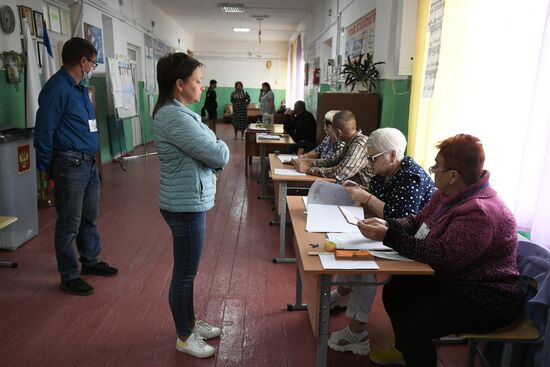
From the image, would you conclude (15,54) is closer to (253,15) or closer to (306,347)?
(306,347)

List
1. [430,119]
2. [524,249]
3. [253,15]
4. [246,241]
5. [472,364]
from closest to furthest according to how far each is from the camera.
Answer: [524,249] < [472,364] < [430,119] < [246,241] < [253,15]

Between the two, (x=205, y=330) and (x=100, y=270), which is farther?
(x=100, y=270)

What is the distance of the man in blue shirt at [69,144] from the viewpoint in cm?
240

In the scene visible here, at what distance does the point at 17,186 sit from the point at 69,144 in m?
1.17

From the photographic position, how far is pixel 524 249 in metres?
1.68

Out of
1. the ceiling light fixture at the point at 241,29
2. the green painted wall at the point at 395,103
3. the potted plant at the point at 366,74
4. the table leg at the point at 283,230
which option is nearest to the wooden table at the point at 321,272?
the table leg at the point at 283,230

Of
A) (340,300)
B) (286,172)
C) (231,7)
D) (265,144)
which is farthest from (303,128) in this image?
(231,7)

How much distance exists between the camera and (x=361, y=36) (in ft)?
16.5

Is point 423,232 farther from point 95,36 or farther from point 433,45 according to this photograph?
point 95,36

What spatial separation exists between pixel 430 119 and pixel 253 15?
347 inches

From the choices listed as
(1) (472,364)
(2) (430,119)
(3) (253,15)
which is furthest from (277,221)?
(3) (253,15)

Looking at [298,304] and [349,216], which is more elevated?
[349,216]

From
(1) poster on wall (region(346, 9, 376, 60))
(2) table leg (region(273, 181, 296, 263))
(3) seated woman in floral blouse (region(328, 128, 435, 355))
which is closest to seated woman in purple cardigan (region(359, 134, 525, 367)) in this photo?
(3) seated woman in floral blouse (region(328, 128, 435, 355))

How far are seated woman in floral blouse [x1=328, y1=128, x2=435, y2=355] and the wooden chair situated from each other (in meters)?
0.58
